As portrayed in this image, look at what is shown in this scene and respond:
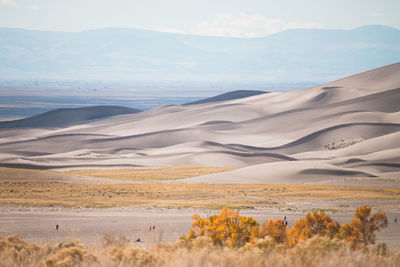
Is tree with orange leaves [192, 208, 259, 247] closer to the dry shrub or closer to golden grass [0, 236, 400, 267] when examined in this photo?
golden grass [0, 236, 400, 267]

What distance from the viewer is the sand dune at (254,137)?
63625 mm

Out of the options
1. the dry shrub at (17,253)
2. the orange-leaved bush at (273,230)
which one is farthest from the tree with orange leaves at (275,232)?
the dry shrub at (17,253)

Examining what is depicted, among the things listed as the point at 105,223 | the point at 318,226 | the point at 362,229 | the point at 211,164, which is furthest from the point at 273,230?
the point at 211,164

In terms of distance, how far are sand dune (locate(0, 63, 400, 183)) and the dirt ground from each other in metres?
26.6

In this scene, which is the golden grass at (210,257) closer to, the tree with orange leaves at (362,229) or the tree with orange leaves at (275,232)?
the tree with orange leaves at (275,232)

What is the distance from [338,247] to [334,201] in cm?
2227

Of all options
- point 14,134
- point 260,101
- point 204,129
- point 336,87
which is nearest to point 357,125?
point 204,129

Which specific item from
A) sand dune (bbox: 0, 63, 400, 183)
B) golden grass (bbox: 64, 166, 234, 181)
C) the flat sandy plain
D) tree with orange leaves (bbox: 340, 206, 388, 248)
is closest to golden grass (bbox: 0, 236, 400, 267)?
the flat sandy plain

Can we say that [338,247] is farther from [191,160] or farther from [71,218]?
[191,160]

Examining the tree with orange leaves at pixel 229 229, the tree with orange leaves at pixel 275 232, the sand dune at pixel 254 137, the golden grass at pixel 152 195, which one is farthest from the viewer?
the sand dune at pixel 254 137

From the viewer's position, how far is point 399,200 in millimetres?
30984

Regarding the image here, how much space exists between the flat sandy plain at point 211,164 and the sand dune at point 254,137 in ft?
1.01

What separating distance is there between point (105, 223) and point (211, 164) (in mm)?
58261

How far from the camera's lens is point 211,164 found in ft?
248
